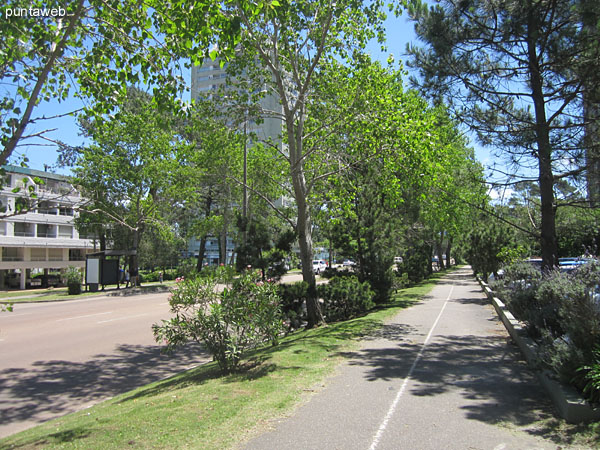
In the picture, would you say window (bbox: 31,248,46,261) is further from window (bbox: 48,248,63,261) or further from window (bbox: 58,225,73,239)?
window (bbox: 58,225,73,239)

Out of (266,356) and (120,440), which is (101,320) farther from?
(120,440)

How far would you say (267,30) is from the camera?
11.2m

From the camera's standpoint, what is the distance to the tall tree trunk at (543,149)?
9.23 metres

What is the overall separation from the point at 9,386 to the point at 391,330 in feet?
26.4

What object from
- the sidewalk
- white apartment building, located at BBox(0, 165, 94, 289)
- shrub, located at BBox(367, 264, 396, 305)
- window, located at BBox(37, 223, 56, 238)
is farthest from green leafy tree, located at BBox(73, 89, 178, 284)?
the sidewalk

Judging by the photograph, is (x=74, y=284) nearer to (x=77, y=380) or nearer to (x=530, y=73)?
(x=77, y=380)

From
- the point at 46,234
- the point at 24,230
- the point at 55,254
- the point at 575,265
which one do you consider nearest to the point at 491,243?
the point at 575,265

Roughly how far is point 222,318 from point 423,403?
317 cm

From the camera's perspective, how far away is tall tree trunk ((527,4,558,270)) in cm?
923

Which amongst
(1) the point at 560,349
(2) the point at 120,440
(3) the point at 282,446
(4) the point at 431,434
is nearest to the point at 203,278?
(2) the point at 120,440

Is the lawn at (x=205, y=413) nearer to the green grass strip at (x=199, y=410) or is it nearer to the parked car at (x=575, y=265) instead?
the green grass strip at (x=199, y=410)

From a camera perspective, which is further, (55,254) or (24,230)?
(55,254)

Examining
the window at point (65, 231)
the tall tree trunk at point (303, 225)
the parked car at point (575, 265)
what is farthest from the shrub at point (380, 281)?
the window at point (65, 231)

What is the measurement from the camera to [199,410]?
5.42m
